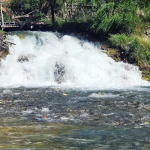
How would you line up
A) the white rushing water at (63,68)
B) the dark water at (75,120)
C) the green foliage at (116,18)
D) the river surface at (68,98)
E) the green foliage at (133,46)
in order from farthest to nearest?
the green foliage at (116,18) < the green foliage at (133,46) < the white rushing water at (63,68) < the river surface at (68,98) < the dark water at (75,120)

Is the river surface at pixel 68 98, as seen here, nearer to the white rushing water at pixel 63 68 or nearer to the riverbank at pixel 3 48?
the white rushing water at pixel 63 68

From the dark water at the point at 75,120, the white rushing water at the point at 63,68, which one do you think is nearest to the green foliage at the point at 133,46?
the white rushing water at the point at 63,68

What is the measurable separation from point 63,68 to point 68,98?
6362mm

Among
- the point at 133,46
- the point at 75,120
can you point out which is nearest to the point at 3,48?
the point at 133,46

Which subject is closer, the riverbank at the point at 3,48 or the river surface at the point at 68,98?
the river surface at the point at 68,98

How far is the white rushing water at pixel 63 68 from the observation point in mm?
19062

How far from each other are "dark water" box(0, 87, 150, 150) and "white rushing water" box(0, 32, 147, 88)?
4.14 meters

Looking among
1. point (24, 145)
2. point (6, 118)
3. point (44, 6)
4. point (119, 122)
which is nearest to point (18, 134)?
point (24, 145)

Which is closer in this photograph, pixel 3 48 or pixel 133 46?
pixel 133 46

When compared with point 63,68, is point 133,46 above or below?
above

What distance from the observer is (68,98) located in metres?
13.5

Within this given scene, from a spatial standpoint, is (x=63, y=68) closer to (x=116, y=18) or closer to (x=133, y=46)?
(x=133, y=46)

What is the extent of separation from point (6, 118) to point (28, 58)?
11699 mm

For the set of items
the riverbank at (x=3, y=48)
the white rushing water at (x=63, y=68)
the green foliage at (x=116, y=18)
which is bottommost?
the white rushing water at (x=63, y=68)
